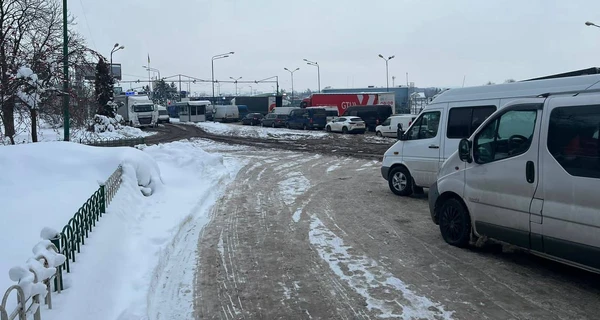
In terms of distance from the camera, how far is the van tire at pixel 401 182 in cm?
1245

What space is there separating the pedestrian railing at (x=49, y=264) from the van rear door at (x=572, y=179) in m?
5.27

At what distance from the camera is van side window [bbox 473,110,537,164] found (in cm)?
658

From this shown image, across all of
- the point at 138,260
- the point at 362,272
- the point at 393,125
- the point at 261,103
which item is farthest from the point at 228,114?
the point at 362,272

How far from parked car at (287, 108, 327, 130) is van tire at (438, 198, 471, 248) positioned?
123 feet

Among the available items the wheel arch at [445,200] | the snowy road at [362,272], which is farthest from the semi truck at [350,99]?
the wheel arch at [445,200]

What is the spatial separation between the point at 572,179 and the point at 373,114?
38.8 metres

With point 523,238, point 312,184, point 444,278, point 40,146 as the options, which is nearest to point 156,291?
point 444,278

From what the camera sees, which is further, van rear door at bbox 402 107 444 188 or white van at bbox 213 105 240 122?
white van at bbox 213 105 240 122

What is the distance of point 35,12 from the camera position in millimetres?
17062

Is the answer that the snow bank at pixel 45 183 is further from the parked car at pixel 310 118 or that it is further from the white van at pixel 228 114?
the white van at pixel 228 114

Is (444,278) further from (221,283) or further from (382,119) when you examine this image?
(382,119)

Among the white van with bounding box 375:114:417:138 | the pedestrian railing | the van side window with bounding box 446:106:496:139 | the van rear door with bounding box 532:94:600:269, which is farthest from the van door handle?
the white van with bounding box 375:114:417:138

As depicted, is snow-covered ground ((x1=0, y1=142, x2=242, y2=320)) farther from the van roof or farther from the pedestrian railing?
the van roof

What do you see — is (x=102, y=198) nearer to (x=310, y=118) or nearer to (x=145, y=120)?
(x=310, y=118)
